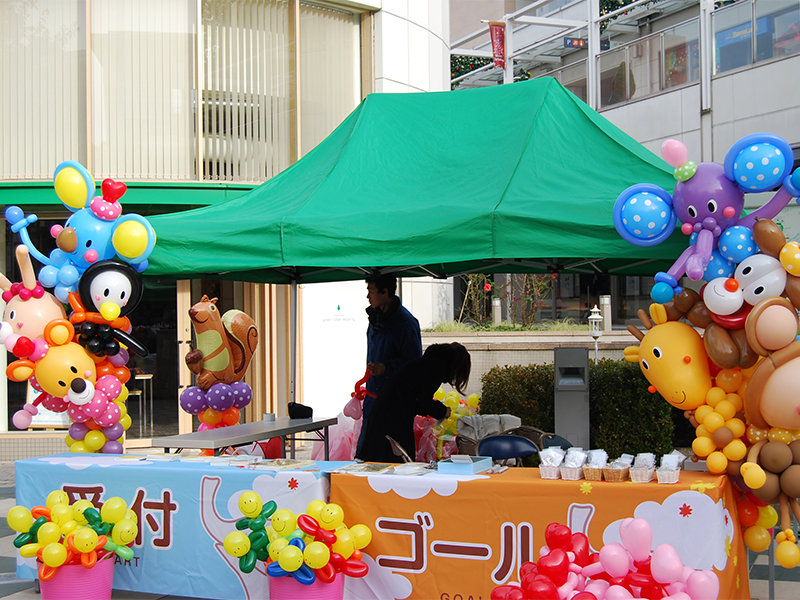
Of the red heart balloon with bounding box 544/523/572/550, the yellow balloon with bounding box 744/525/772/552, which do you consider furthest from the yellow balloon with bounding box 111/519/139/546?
the yellow balloon with bounding box 744/525/772/552

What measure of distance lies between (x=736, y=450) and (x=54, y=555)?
410cm

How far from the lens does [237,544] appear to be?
4.58 m

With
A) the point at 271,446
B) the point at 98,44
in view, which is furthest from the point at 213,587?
the point at 98,44

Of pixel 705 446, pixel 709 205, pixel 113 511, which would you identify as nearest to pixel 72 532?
pixel 113 511

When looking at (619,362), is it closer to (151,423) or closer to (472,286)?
(151,423)

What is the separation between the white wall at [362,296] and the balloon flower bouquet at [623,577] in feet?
29.7

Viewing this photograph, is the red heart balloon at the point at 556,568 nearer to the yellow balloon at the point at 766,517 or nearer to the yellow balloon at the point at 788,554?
the yellow balloon at the point at 788,554

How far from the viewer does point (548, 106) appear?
6.24m

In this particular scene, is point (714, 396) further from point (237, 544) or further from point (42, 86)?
point (42, 86)

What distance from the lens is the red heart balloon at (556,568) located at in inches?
119

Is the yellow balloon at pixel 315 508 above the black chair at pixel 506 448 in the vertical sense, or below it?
below

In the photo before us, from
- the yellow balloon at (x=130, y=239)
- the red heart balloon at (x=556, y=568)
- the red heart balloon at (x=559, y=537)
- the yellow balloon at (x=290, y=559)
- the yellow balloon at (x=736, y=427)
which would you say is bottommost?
the yellow balloon at (x=290, y=559)

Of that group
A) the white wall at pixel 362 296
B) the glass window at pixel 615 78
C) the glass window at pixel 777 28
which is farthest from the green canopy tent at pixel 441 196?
the glass window at pixel 615 78

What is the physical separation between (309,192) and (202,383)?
2.43 m
